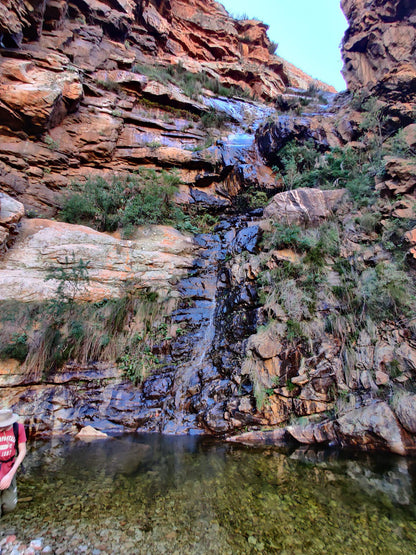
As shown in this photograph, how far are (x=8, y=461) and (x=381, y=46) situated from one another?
693 inches

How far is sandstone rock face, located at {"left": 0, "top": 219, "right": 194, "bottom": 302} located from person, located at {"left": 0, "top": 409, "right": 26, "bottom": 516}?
4263 mm

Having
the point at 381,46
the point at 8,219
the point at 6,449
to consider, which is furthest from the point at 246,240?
the point at 381,46

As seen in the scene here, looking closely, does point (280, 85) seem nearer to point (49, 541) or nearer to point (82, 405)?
point (82, 405)

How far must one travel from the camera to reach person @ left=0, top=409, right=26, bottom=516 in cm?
229

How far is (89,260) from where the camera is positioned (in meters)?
6.94

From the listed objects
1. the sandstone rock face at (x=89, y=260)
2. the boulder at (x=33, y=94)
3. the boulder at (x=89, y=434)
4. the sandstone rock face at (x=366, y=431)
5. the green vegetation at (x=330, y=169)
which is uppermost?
the boulder at (x=33, y=94)

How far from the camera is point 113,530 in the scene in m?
2.26

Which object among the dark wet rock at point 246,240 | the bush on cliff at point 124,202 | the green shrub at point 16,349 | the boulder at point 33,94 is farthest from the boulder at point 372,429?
the boulder at point 33,94

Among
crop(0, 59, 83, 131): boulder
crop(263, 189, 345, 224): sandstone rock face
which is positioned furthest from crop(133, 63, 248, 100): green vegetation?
crop(263, 189, 345, 224): sandstone rock face

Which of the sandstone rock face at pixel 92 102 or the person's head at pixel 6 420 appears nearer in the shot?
the person's head at pixel 6 420

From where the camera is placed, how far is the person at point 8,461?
2.29m

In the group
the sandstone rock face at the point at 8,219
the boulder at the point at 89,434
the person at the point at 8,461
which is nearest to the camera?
the person at the point at 8,461

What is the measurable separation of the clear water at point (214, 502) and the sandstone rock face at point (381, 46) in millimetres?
11957

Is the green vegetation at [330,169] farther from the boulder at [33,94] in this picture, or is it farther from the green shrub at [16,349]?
the green shrub at [16,349]
